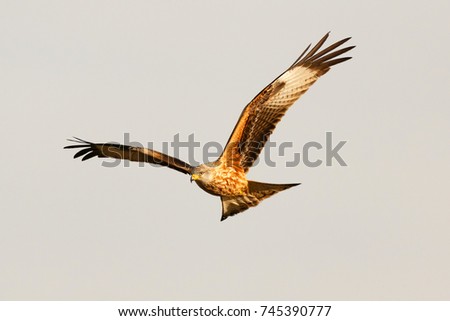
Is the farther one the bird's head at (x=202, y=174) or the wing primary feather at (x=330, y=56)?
the wing primary feather at (x=330, y=56)

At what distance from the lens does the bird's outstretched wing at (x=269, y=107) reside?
1184 centimetres

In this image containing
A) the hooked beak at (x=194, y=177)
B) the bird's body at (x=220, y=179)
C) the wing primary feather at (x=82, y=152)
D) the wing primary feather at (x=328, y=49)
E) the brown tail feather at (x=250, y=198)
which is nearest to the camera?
the hooked beak at (x=194, y=177)

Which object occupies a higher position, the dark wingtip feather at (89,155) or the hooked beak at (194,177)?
the dark wingtip feather at (89,155)

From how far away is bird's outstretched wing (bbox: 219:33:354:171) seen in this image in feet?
38.8

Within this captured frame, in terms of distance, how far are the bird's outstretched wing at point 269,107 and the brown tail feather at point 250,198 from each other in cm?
37

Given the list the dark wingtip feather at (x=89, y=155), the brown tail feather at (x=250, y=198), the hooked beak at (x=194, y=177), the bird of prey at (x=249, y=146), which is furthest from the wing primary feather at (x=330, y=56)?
the dark wingtip feather at (x=89, y=155)

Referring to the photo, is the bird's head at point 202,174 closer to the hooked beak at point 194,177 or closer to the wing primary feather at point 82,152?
the hooked beak at point 194,177

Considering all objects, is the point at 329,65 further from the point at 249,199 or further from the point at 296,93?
the point at 249,199

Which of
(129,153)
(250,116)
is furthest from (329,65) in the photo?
(129,153)

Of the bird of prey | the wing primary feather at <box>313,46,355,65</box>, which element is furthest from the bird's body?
the wing primary feather at <box>313,46,355,65</box>

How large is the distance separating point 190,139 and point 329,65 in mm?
2481

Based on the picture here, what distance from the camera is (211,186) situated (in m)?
11.6
